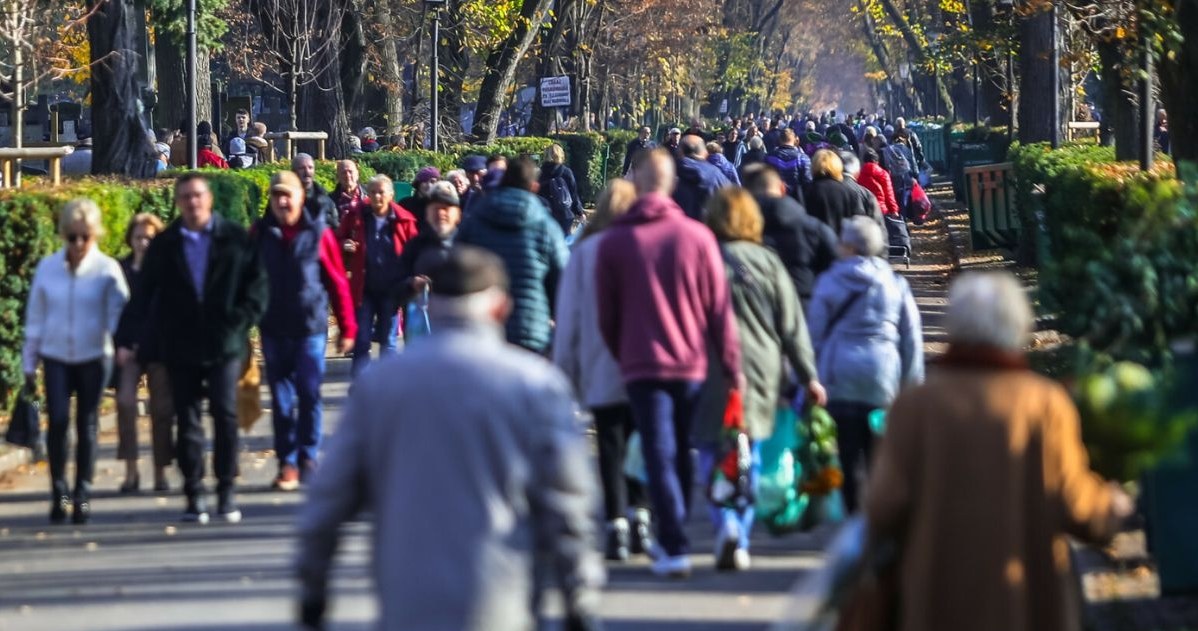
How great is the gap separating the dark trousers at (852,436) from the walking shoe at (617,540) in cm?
108

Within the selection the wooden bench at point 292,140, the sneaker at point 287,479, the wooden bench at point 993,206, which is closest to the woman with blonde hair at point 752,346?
the sneaker at point 287,479

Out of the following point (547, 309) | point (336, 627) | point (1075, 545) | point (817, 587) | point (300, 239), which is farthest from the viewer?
point (300, 239)

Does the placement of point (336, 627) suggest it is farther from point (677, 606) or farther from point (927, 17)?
point (927, 17)

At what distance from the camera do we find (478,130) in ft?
137

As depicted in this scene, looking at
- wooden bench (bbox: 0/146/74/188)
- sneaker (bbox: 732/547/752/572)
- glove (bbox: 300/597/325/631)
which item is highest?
wooden bench (bbox: 0/146/74/188)

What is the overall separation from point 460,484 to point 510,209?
6.35 metres

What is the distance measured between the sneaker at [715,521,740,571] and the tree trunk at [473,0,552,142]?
31.1m

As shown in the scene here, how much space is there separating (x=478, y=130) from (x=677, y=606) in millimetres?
33406

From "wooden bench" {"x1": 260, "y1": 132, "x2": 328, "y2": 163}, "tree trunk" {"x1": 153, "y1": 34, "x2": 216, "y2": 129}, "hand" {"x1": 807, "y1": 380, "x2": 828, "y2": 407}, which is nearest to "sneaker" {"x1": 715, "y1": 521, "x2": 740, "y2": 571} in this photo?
"hand" {"x1": 807, "y1": 380, "x2": 828, "y2": 407}

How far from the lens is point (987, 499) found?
5359 millimetres

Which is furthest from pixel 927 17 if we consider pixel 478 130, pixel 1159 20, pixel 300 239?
pixel 300 239

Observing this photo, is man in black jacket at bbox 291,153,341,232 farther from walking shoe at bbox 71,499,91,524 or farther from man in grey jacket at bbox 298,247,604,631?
man in grey jacket at bbox 298,247,604,631

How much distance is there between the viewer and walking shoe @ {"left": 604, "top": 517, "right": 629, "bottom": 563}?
9625 millimetres

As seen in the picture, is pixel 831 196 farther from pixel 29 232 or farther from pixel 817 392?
pixel 29 232
